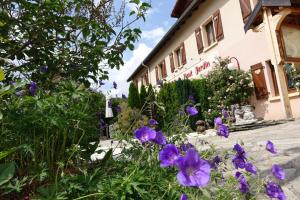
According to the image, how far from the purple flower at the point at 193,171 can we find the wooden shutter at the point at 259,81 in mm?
10792

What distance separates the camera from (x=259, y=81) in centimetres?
1157

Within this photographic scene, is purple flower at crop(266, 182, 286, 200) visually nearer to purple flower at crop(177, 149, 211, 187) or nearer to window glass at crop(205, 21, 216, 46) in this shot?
purple flower at crop(177, 149, 211, 187)

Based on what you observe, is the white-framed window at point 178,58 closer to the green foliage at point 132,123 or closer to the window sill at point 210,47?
the window sill at point 210,47

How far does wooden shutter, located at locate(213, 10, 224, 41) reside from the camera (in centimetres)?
1355

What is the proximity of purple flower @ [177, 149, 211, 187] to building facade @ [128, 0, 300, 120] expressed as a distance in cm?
490

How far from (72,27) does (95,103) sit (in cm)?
120

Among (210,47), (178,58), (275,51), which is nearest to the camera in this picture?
(275,51)

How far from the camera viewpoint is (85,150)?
2500mm

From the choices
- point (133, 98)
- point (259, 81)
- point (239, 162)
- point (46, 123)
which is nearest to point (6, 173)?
point (46, 123)

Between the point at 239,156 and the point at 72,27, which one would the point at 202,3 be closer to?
the point at 72,27

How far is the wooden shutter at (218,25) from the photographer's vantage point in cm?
1355

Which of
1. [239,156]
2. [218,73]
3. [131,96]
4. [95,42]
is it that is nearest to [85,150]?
[239,156]

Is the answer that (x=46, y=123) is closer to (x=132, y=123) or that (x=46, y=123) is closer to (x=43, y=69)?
(x=132, y=123)

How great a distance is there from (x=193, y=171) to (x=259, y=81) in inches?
438
